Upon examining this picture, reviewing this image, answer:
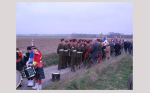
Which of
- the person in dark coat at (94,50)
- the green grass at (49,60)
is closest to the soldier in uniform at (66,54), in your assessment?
the green grass at (49,60)

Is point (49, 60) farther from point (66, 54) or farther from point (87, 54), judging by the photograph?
point (87, 54)

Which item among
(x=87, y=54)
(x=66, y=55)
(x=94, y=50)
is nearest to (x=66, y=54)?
(x=66, y=55)

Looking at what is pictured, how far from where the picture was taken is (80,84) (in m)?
6.02

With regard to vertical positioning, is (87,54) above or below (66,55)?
above

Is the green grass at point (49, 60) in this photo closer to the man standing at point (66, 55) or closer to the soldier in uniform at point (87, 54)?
the man standing at point (66, 55)

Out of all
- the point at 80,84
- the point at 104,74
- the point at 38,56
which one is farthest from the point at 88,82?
the point at 38,56

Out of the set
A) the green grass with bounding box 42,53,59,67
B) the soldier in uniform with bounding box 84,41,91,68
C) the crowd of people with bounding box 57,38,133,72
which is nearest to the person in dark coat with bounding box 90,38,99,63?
the crowd of people with bounding box 57,38,133,72

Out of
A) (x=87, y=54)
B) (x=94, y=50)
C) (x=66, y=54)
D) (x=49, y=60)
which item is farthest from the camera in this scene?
(x=49, y=60)

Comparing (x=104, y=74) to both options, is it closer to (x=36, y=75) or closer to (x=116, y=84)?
(x=116, y=84)

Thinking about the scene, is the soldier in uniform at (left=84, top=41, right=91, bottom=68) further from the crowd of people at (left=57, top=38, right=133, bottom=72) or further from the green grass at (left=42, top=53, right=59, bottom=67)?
the green grass at (left=42, top=53, right=59, bottom=67)

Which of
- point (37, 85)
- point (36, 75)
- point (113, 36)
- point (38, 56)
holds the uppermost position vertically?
point (113, 36)

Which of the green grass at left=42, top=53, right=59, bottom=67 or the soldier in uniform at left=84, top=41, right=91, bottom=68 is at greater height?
the soldier in uniform at left=84, top=41, right=91, bottom=68

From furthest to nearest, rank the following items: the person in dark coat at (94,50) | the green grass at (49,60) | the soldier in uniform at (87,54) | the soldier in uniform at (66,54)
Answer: the green grass at (49,60) < the soldier in uniform at (66,54) < the soldier in uniform at (87,54) < the person in dark coat at (94,50)

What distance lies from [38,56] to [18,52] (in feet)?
5.76
